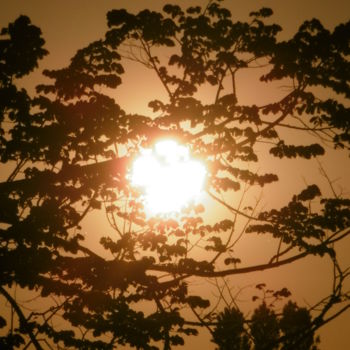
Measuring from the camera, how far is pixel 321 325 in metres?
6.79

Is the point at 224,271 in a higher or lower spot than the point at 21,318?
higher

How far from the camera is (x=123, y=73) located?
771 cm

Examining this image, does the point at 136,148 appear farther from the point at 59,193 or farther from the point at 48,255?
the point at 48,255

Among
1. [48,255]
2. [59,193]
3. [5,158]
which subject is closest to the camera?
[48,255]

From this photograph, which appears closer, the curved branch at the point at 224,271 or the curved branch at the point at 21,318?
the curved branch at the point at 21,318

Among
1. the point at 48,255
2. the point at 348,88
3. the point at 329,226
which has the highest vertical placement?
the point at 348,88

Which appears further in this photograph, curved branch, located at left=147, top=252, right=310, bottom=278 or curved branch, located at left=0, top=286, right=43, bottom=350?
curved branch, located at left=147, top=252, right=310, bottom=278

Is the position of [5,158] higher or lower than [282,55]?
lower

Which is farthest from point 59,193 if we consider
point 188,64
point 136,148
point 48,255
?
point 188,64

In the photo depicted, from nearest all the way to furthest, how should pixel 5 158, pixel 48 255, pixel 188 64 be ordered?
pixel 48 255 → pixel 5 158 → pixel 188 64

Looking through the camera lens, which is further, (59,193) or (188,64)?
(188,64)

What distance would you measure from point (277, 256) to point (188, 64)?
15.6 feet

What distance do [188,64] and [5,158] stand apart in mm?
4518

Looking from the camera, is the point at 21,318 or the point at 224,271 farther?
the point at 224,271
